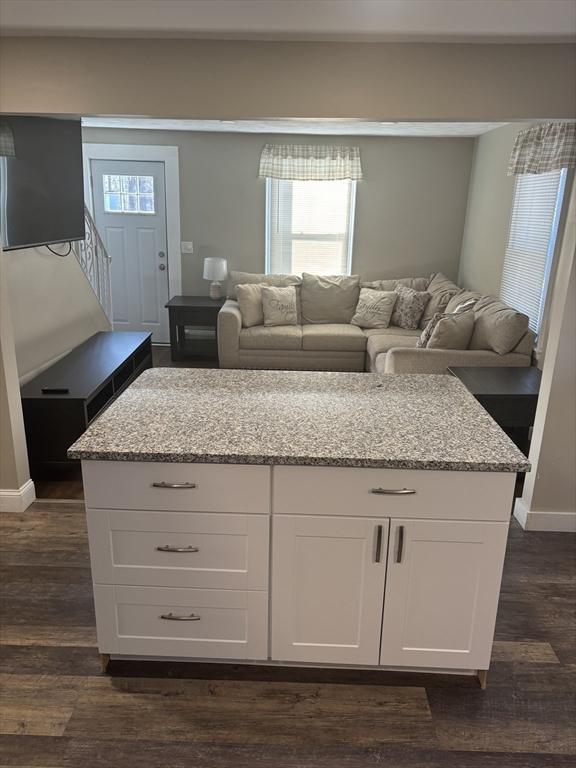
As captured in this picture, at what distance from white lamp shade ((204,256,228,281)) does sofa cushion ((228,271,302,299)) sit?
11 centimetres

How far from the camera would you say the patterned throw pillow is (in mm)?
5594

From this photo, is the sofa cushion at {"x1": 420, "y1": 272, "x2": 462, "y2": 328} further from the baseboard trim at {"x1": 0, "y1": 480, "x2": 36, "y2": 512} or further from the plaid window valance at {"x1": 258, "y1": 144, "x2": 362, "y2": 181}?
the baseboard trim at {"x1": 0, "y1": 480, "x2": 36, "y2": 512}

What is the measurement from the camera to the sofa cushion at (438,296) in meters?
5.35

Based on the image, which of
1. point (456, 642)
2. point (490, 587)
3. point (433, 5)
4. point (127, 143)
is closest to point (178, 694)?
point (456, 642)

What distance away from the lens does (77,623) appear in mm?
2266

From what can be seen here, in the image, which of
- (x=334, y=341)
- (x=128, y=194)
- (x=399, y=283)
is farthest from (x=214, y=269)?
(x=399, y=283)

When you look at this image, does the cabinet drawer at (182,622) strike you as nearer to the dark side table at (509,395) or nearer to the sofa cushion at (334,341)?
the dark side table at (509,395)

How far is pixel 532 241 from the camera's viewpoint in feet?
14.3

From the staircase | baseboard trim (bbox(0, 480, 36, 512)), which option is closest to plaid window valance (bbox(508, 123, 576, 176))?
the staircase

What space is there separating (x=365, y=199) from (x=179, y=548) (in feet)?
16.4

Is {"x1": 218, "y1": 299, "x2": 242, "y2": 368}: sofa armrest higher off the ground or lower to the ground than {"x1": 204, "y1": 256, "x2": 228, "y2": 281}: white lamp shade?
lower

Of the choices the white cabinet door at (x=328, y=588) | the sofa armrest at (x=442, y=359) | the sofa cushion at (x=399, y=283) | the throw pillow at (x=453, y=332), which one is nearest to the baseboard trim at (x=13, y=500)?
the white cabinet door at (x=328, y=588)

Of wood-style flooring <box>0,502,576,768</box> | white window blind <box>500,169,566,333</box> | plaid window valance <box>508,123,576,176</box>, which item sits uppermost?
plaid window valance <box>508,123,576,176</box>

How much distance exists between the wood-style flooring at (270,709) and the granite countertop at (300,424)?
82 cm
